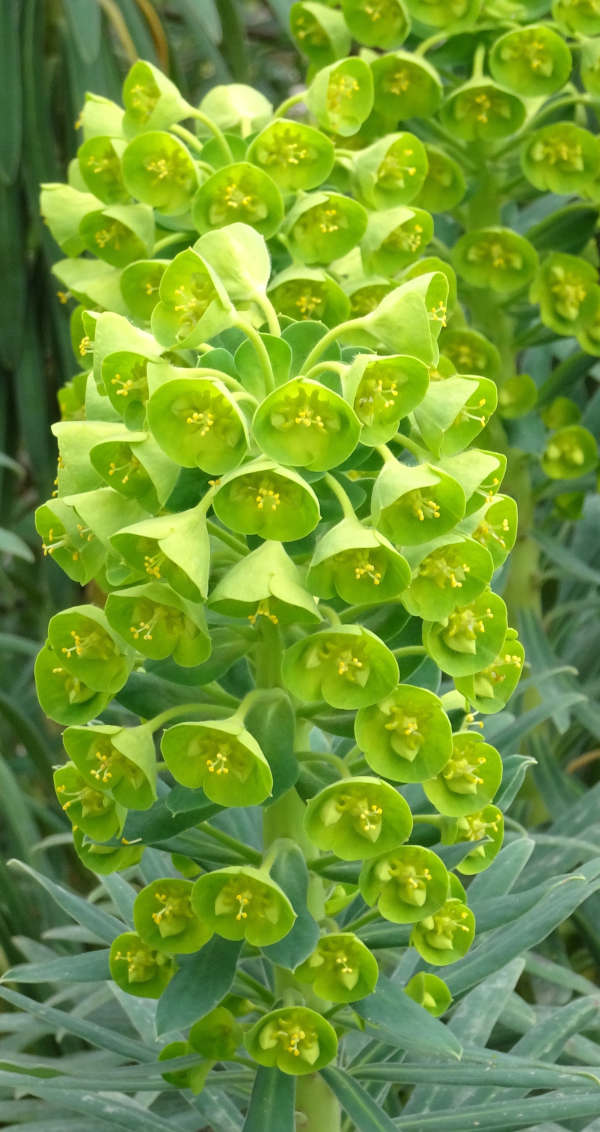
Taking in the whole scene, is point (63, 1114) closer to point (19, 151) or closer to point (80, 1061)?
point (80, 1061)

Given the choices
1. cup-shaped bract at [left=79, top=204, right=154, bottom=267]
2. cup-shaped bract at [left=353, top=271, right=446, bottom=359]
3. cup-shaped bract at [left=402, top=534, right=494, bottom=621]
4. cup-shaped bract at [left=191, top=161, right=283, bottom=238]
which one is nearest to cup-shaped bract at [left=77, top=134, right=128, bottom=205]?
cup-shaped bract at [left=79, top=204, right=154, bottom=267]

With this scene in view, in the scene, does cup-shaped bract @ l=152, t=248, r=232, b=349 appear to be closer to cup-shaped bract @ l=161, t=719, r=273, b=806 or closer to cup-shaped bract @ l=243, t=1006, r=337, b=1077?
cup-shaped bract @ l=161, t=719, r=273, b=806

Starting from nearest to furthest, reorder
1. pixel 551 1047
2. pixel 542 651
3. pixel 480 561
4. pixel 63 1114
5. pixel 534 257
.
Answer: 1. pixel 480 561
2. pixel 551 1047
3. pixel 63 1114
4. pixel 534 257
5. pixel 542 651

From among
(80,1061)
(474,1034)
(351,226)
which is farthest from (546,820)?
(351,226)

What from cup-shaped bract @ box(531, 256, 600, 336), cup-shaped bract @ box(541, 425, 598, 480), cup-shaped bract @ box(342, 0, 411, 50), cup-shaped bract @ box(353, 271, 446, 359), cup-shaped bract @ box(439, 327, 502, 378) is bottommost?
cup-shaped bract @ box(541, 425, 598, 480)

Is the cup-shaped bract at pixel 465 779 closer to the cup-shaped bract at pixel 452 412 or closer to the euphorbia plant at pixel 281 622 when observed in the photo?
the euphorbia plant at pixel 281 622

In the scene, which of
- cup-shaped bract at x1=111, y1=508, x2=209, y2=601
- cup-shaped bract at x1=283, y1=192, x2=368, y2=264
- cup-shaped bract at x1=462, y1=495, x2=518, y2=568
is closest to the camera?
cup-shaped bract at x1=111, y1=508, x2=209, y2=601
